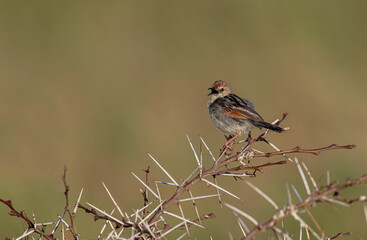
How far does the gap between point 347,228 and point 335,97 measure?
13.6 feet

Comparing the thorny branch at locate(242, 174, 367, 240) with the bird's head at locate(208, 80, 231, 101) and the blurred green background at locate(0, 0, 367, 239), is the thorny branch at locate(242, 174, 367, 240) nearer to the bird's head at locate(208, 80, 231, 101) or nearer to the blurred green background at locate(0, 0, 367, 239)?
the bird's head at locate(208, 80, 231, 101)

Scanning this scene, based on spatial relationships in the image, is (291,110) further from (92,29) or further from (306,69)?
(92,29)

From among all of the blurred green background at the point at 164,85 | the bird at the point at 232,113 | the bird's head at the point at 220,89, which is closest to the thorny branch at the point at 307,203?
the bird at the point at 232,113

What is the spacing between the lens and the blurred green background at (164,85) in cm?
913

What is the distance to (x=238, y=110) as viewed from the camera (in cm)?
657

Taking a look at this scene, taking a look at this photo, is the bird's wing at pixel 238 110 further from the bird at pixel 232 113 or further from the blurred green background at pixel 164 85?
the blurred green background at pixel 164 85

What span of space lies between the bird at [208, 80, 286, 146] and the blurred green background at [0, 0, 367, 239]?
5.31ft

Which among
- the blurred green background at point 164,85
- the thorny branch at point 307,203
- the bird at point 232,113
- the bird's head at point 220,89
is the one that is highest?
the blurred green background at point 164,85

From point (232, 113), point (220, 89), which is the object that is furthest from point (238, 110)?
point (220, 89)

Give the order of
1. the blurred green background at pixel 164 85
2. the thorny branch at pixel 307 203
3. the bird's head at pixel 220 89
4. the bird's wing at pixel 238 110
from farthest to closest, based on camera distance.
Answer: the blurred green background at pixel 164 85 → the bird's head at pixel 220 89 → the bird's wing at pixel 238 110 → the thorny branch at pixel 307 203

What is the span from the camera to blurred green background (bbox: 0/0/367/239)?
9.13m

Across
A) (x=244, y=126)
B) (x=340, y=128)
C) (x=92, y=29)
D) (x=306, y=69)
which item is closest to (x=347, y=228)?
(x=244, y=126)

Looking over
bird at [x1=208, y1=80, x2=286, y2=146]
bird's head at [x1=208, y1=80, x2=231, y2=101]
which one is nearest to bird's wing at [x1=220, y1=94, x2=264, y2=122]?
bird at [x1=208, y1=80, x2=286, y2=146]

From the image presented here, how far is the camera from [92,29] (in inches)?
441
